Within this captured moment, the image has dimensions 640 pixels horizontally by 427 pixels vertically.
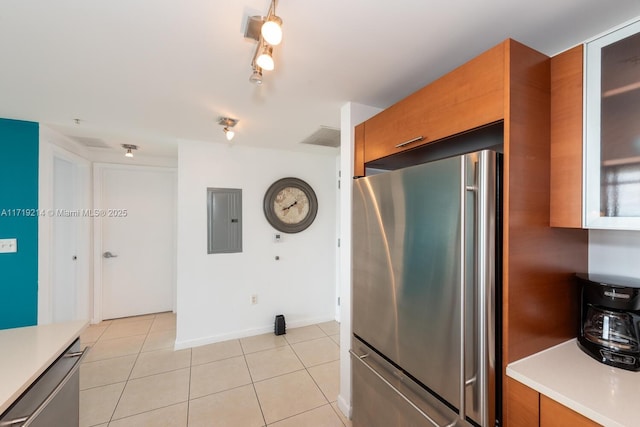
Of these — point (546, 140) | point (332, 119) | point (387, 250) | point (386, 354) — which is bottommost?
point (386, 354)

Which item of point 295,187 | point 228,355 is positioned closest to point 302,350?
point 228,355

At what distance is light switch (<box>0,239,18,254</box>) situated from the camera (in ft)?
7.04

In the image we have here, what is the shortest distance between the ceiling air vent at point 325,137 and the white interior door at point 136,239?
7.45 feet

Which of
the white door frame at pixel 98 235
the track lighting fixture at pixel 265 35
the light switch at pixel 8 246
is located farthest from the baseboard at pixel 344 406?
the white door frame at pixel 98 235

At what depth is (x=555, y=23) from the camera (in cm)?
111

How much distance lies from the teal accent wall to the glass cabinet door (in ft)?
12.3

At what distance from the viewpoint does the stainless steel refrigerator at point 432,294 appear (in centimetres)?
96

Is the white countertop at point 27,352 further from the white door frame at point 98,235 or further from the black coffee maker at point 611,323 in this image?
the white door frame at point 98,235

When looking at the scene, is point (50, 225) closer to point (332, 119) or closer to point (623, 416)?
point (332, 119)

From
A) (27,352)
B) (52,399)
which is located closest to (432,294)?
(52,399)

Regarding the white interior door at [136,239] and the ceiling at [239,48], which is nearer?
the ceiling at [239,48]

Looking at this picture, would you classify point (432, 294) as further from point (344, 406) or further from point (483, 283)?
point (344, 406)

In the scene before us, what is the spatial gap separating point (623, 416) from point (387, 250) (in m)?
0.91

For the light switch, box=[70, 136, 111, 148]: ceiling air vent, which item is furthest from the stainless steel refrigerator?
box=[70, 136, 111, 148]: ceiling air vent
